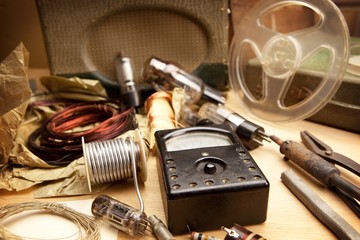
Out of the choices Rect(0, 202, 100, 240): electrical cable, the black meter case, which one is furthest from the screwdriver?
Rect(0, 202, 100, 240): electrical cable

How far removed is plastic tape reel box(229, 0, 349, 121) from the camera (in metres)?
0.86

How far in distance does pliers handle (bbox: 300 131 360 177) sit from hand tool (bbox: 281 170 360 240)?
0.35 ft

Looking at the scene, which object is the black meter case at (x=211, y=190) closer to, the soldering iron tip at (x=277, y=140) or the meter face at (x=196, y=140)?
the meter face at (x=196, y=140)

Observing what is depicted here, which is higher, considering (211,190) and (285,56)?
(285,56)

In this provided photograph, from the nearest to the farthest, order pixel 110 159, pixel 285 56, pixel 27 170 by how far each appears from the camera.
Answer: pixel 110 159, pixel 27 170, pixel 285 56

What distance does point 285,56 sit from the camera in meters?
0.98

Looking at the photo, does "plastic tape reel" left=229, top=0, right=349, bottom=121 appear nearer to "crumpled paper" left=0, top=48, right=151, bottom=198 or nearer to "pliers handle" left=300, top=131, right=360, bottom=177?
"pliers handle" left=300, top=131, right=360, bottom=177

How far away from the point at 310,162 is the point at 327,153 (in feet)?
0.26

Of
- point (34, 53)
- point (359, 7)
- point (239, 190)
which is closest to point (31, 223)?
point (239, 190)

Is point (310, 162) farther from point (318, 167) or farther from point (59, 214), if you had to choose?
point (59, 214)

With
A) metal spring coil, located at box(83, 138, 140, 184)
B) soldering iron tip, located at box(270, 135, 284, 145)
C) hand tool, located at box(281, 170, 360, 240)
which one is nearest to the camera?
hand tool, located at box(281, 170, 360, 240)

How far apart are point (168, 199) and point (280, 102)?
21.5 inches

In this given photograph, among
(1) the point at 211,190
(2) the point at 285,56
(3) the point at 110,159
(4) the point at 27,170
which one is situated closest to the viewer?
(1) the point at 211,190

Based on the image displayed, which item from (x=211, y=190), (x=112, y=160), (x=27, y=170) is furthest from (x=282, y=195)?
(x=27, y=170)
